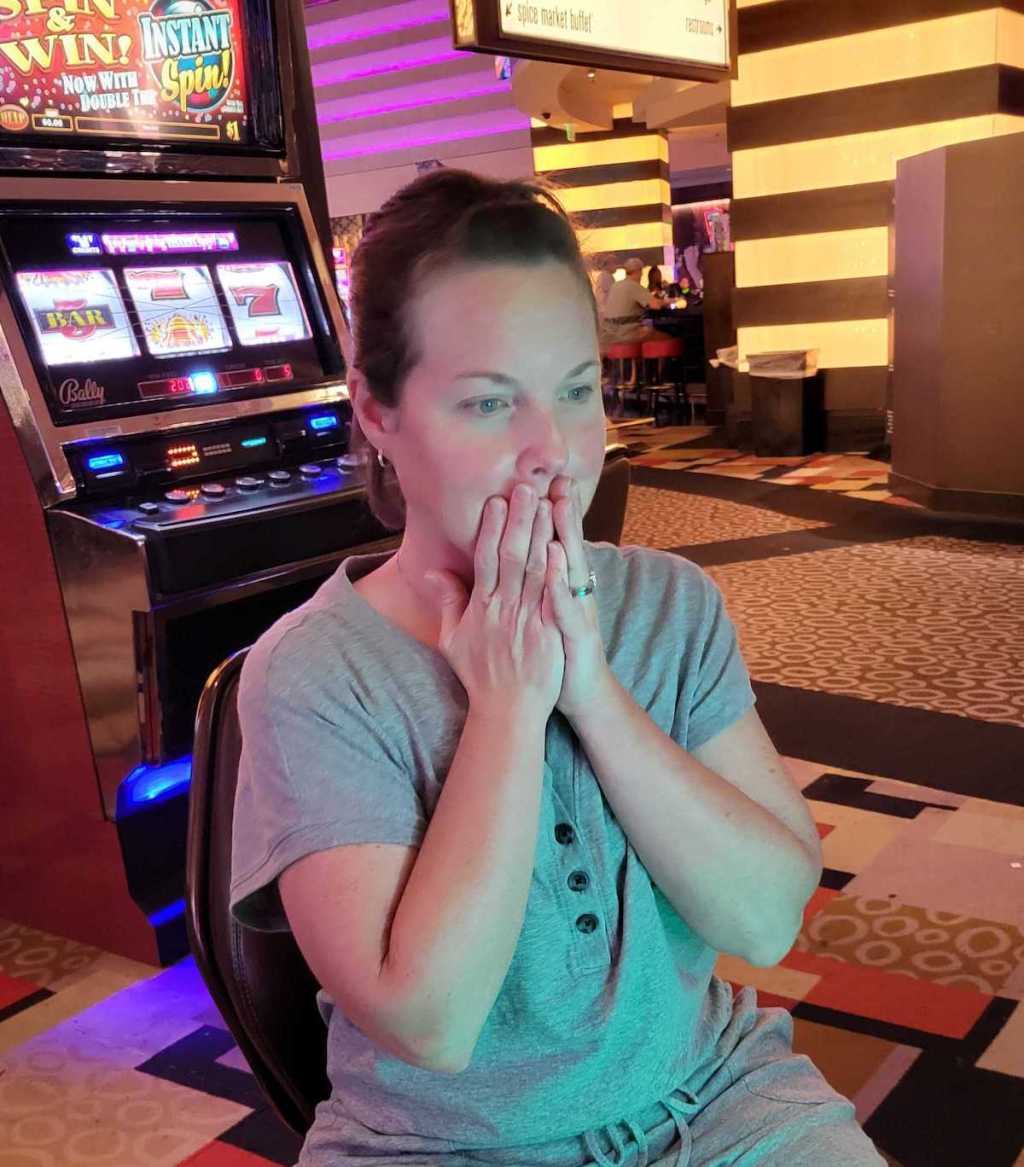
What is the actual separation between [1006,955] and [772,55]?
599cm

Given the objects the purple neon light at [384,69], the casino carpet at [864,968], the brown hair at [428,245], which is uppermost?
the purple neon light at [384,69]

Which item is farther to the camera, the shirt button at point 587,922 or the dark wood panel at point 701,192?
the dark wood panel at point 701,192

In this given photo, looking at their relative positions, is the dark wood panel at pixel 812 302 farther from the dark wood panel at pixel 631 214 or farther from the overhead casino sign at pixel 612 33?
the dark wood panel at pixel 631 214

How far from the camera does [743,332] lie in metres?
7.44

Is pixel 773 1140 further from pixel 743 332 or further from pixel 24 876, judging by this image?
pixel 743 332

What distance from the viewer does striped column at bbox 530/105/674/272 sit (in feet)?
37.9

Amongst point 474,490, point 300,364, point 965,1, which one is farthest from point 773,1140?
point 965,1

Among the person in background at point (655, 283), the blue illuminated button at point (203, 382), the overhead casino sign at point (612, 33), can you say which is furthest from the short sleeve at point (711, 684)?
the person in background at point (655, 283)

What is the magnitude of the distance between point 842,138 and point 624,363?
4007 mm

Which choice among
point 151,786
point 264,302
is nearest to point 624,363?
point 264,302

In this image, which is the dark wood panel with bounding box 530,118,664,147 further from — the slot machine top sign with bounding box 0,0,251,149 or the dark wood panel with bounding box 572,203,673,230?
the slot machine top sign with bounding box 0,0,251,149

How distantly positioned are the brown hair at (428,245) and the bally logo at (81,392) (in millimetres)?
1106

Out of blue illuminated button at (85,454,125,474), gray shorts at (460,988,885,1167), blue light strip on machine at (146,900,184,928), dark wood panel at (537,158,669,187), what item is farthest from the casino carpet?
dark wood panel at (537,158,669,187)

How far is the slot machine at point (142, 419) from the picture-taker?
1894mm
